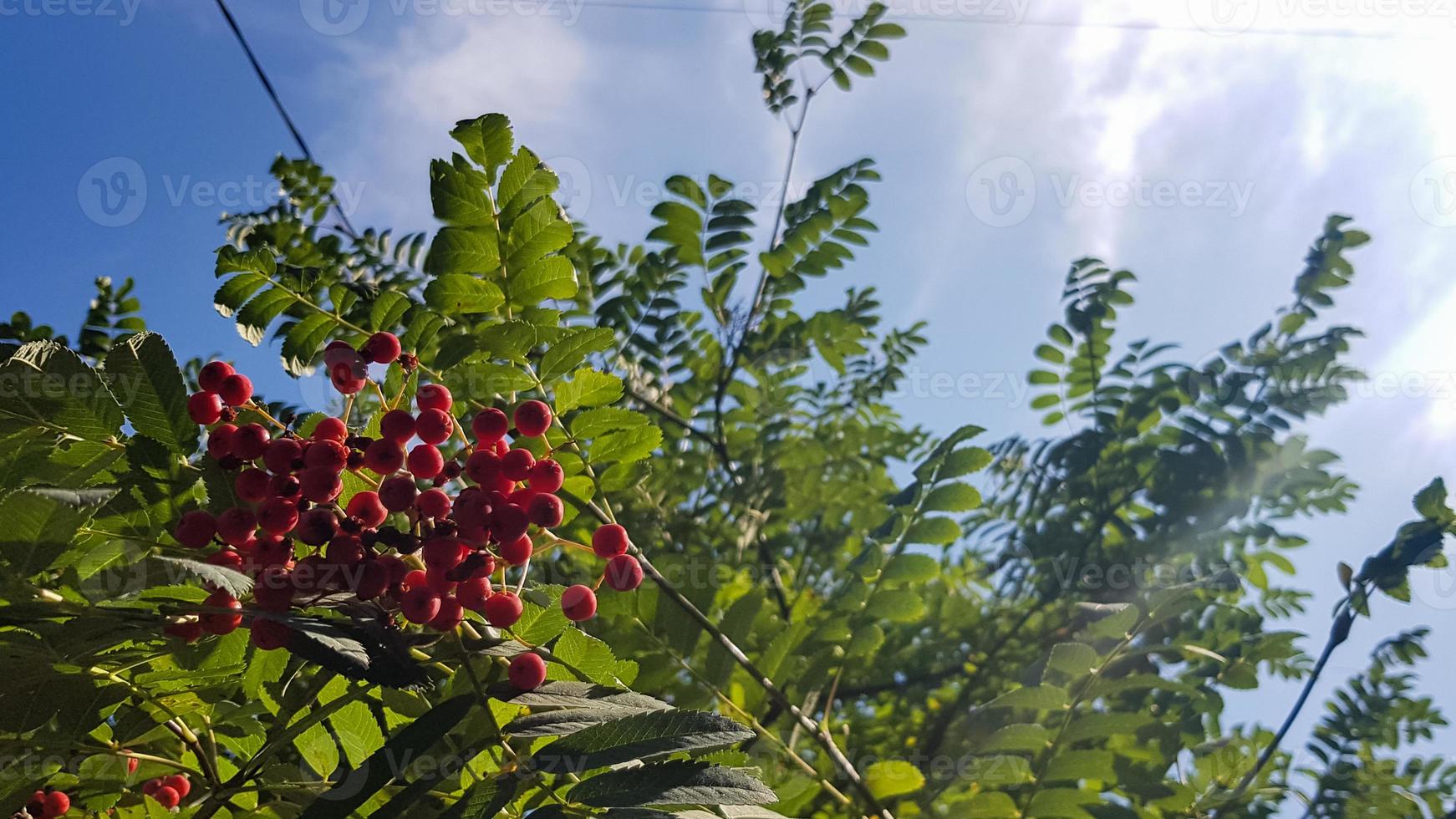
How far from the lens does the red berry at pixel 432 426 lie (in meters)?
1.34

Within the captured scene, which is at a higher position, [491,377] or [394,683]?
[491,377]

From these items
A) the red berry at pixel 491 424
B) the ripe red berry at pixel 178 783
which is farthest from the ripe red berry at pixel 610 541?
the ripe red berry at pixel 178 783

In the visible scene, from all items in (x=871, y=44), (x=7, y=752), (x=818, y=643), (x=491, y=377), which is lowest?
(x=7, y=752)

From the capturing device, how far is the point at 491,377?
1.54 m

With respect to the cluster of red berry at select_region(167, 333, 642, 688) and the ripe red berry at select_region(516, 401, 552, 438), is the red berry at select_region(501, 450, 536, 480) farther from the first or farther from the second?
the ripe red berry at select_region(516, 401, 552, 438)

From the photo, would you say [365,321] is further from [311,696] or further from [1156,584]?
[1156,584]

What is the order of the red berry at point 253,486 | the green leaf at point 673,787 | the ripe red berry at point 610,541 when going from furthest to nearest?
the ripe red berry at point 610,541
the red berry at point 253,486
the green leaf at point 673,787

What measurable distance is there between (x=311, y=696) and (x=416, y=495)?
0.90ft

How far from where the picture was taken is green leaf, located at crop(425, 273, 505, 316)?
4.95 ft

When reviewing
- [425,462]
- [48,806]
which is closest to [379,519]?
[425,462]

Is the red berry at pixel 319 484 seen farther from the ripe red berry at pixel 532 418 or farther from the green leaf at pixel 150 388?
the ripe red berry at pixel 532 418

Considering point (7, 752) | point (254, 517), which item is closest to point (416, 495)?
point (254, 517)

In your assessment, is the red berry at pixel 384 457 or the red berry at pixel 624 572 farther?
the red berry at pixel 624 572

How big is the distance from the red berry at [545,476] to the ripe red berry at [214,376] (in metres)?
0.46
